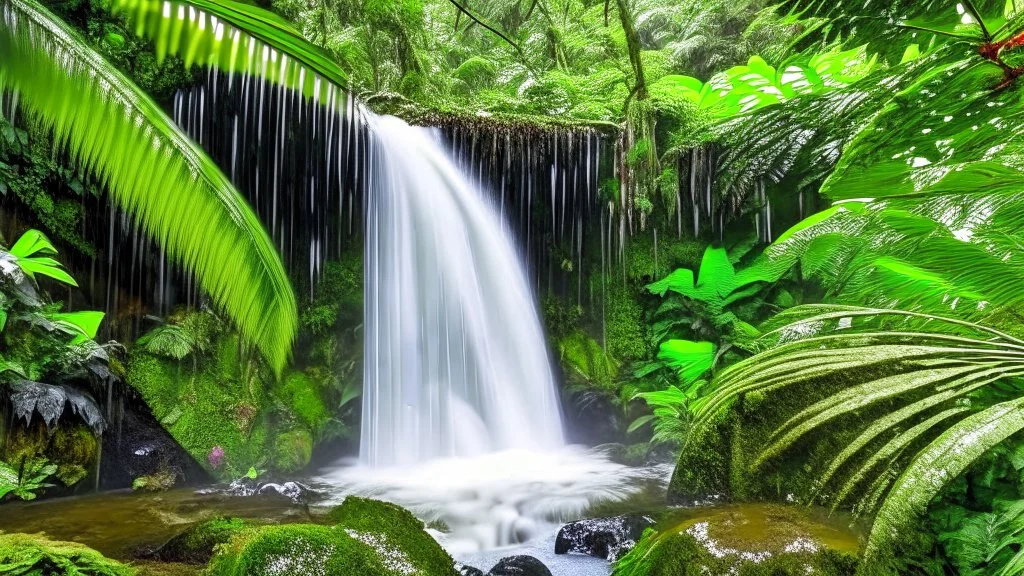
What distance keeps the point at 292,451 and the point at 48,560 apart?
180 inches

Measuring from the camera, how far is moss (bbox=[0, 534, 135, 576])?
1736 mm

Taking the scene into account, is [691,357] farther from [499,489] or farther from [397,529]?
[397,529]

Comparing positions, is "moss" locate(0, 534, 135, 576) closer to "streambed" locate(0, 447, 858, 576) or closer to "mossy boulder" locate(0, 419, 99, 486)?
"streambed" locate(0, 447, 858, 576)

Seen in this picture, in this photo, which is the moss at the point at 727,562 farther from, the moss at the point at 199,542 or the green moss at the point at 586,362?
the green moss at the point at 586,362

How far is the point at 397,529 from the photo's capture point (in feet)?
7.83

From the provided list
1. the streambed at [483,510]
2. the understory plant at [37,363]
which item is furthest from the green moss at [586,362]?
the understory plant at [37,363]

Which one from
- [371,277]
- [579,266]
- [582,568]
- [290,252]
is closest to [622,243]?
[579,266]

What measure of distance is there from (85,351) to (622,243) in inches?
265

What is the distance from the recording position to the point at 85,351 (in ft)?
15.6

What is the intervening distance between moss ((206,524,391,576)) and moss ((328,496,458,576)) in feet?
0.37

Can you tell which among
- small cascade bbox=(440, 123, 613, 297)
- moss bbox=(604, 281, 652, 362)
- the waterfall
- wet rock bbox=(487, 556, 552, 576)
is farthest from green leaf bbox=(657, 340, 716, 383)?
wet rock bbox=(487, 556, 552, 576)

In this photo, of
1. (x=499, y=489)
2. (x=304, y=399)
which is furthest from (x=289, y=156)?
(x=499, y=489)

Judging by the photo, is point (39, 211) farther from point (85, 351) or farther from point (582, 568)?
point (582, 568)

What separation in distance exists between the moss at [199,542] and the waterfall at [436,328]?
13.9 ft
